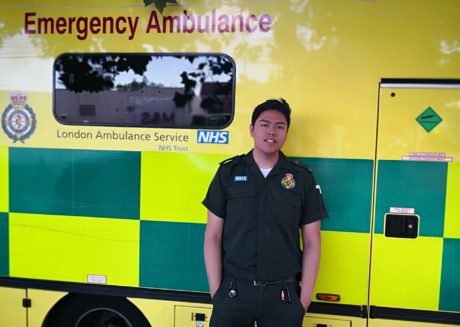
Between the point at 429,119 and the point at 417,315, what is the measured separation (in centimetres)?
115

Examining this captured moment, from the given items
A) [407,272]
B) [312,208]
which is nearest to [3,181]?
[312,208]

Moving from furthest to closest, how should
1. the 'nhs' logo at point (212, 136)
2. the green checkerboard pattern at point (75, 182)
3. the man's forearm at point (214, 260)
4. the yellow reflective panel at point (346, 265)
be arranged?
the green checkerboard pattern at point (75, 182)
the 'nhs' logo at point (212, 136)
the yellow reflective panel at point (346, 265)
the man's forearm at point (214, 260)

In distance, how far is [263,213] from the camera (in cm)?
226

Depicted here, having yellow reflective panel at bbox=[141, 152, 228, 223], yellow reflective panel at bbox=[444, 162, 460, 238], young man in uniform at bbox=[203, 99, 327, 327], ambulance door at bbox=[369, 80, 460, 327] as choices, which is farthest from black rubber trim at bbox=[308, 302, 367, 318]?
yellow reflective panel at bbox=[141, 152, 228, 223]

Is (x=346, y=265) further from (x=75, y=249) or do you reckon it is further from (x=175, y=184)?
(x=75, y=249)

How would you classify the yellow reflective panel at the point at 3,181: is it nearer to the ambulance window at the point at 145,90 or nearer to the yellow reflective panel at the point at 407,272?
the ambulance window at the point at 145,90

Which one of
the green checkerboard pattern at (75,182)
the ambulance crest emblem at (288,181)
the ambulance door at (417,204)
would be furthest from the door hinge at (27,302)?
the ambulance door at (417,204)

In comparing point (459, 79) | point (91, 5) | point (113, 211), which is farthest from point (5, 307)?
point (459, 79)

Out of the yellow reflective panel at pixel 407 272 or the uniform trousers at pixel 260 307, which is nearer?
the uniform trousers at pixel 260 307

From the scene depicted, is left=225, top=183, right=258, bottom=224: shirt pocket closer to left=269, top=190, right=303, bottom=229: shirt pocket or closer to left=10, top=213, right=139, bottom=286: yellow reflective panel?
left=269, top=190, right=303, bottom=229: shirt pocket

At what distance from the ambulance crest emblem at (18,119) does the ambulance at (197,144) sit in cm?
1

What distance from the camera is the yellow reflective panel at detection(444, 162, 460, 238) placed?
259cm

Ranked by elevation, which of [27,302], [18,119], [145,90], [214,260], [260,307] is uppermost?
[145,90]

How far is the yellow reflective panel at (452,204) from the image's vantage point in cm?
259
